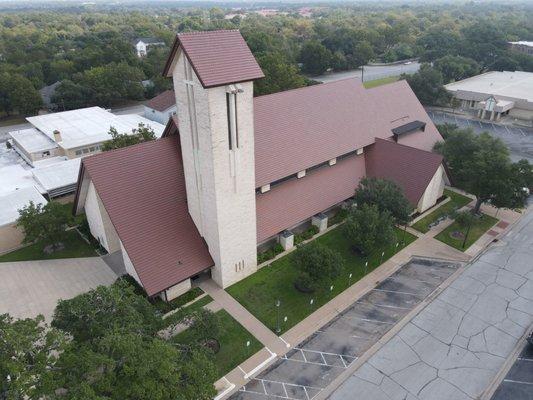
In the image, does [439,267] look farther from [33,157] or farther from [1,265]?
[33,157]

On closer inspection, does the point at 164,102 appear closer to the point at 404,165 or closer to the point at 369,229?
the point at 404,165

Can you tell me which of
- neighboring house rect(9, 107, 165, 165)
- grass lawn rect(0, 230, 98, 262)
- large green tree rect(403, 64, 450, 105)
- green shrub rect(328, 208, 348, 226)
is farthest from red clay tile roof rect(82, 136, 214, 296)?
large green tree rect(403, 64, 450, 105)

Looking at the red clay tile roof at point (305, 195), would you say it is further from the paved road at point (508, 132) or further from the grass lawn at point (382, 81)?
the grass lawn at point (382, 81)

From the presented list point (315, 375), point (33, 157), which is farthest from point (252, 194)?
point (33, 157)

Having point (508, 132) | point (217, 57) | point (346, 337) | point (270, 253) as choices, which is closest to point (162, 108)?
point (270, 253)

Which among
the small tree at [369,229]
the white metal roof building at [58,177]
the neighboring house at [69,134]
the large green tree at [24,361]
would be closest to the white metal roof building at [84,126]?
the neighboring house at [69,134]
